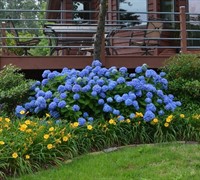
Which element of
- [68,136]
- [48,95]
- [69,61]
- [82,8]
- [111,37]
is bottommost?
[68,136]

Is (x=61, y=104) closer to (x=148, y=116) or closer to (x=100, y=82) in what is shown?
(x=100, y=82)

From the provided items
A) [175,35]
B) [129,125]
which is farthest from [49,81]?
[175,35]

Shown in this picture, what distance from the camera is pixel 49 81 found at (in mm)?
6691

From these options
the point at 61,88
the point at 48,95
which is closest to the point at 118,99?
the point at 61,88

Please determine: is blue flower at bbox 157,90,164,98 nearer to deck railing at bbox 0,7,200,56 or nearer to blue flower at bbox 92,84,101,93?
blue flower at bbox 92,84,101,93

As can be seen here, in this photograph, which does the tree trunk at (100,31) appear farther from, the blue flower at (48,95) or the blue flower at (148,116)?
the blue flower at (148,116)

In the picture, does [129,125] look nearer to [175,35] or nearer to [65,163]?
[65,163]

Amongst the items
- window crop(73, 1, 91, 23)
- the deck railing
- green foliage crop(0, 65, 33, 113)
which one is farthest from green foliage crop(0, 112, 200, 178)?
window crop(73, 1, 91, 23)

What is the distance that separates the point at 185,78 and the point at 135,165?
3.12m

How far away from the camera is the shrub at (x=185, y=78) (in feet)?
22.4

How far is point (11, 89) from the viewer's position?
6543 mm

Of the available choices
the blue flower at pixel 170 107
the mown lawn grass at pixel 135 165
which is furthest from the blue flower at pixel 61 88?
the blue flower at pixel 170 107

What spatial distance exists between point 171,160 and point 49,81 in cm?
282

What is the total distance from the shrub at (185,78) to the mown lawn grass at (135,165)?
5.77ft
